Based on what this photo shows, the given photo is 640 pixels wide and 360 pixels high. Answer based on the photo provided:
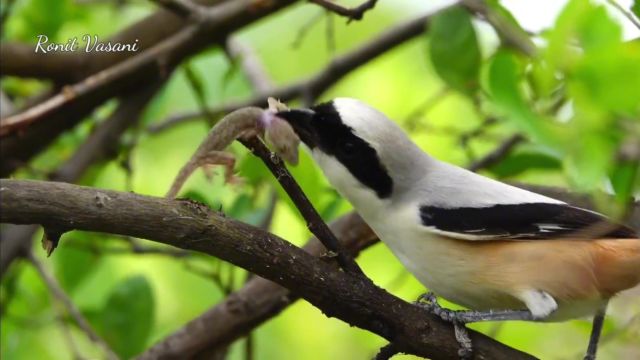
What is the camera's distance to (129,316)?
3488 millimetres

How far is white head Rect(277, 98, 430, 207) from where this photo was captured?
8.82ft

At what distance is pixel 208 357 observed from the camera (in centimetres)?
344

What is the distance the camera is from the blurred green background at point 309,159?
6.61 ft

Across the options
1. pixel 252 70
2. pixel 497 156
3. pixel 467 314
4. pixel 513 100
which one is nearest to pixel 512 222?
pixel 467 314

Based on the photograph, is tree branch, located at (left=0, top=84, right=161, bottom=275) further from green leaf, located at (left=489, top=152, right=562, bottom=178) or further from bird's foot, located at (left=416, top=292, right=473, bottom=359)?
bird's foot, located at (left=416, top=292, right=473, bottom=359)

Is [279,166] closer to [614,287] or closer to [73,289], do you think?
[614,287]

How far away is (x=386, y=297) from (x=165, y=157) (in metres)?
2.99

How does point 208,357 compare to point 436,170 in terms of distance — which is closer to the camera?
point 436,170

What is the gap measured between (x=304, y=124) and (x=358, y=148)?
17 cm

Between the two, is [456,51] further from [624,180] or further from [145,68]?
[145,68]

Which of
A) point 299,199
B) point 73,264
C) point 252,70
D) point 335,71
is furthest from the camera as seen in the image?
point 252,70

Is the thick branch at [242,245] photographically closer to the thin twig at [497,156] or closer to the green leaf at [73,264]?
the thin twig at [497,156]

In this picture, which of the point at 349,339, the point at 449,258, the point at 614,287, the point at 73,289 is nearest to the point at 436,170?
the point at 449,258

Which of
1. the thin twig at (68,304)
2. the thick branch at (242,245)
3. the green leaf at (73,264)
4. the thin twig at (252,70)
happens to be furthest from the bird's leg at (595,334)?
the thin twig at (252,70)
